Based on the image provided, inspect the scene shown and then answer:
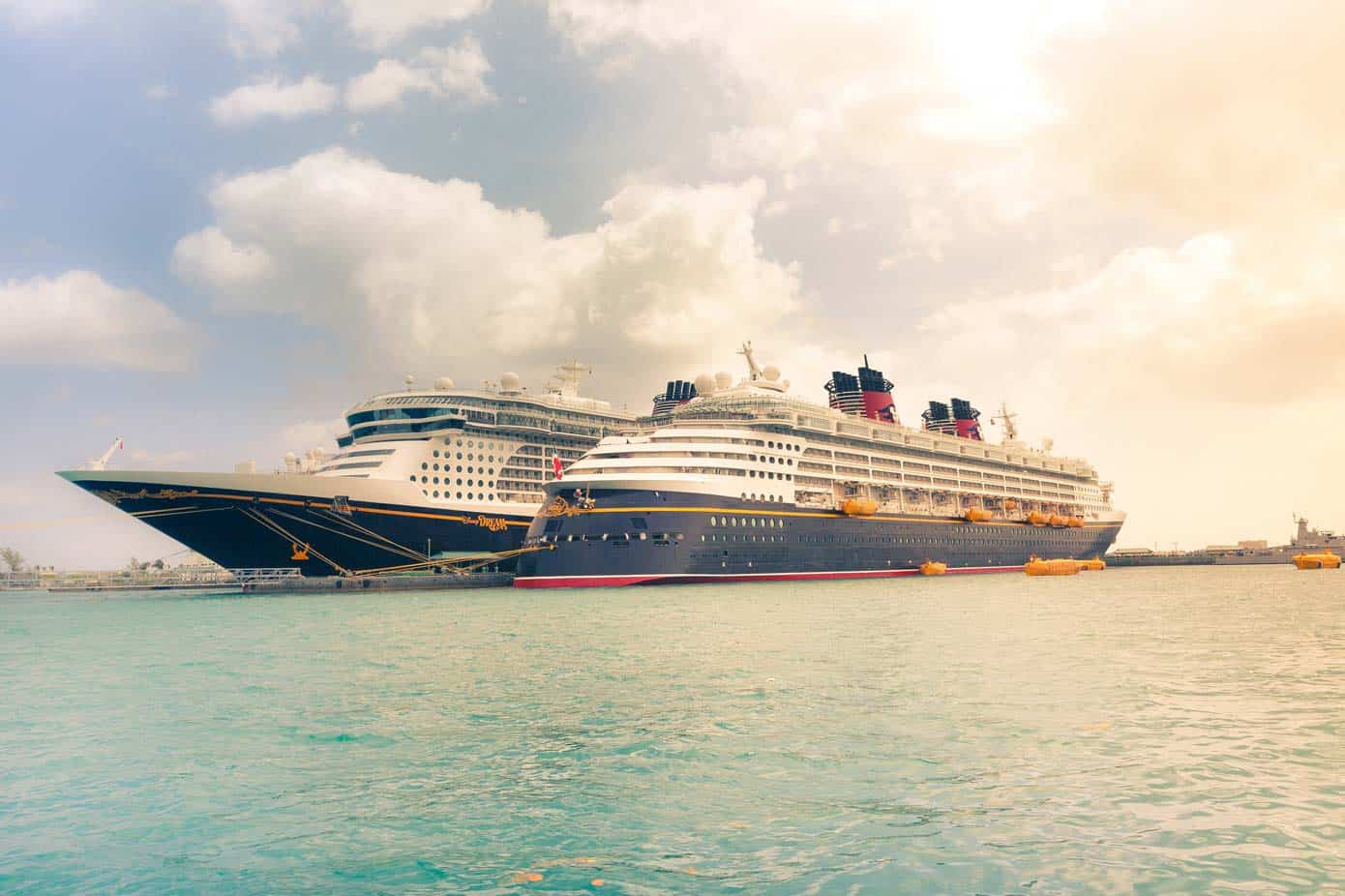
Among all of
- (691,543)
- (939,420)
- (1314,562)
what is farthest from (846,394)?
(1314,562)

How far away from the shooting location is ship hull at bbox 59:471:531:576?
54.2 metres

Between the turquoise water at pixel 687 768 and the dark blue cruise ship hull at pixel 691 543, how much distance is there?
29.7m

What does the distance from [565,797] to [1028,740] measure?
6.65 metres

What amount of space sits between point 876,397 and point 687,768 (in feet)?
249

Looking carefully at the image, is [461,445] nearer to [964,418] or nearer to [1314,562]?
[964,418]

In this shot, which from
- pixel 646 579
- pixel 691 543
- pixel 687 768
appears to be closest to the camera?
pixel 687 768

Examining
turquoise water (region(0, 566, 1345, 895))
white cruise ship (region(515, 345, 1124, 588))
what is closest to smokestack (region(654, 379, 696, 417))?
white cruise ship (region(515, 345, 1124, 588))

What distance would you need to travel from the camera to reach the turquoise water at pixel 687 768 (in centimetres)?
738

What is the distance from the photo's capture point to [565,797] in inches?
371

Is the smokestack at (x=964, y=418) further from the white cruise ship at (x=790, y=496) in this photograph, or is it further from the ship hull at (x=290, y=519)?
the ship hull at (x=290, y=519)

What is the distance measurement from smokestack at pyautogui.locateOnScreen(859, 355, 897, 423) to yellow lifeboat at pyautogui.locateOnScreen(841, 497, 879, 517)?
1625 centimetres

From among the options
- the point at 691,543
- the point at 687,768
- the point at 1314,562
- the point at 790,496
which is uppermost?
the point at 790,496

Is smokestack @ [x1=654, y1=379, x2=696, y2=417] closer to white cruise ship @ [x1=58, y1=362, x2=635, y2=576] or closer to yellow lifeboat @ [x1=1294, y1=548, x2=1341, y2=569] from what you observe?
white cruise ship @ [x1=58, y1=362, x2=635, y2=576]

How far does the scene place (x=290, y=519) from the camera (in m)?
56.7
